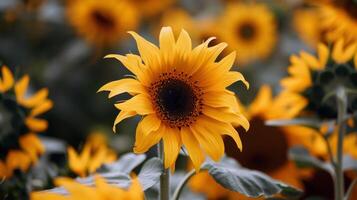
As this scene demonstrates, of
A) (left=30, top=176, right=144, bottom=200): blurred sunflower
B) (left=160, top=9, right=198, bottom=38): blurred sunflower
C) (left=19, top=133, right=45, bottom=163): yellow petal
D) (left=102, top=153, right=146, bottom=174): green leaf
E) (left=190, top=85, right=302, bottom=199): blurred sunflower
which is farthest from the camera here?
(left=160, top=9, right=198, bottom=38): blurred sunflower

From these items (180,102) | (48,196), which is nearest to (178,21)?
(180,102)

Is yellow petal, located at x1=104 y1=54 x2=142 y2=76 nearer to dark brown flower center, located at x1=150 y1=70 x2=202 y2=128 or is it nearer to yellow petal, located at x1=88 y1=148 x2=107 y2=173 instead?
dark brown flower center, located at x1=150 y1=70 x2=202 y2=128

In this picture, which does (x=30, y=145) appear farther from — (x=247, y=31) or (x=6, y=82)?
(x=247, y=31)

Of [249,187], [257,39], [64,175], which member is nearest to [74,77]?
[257,39]

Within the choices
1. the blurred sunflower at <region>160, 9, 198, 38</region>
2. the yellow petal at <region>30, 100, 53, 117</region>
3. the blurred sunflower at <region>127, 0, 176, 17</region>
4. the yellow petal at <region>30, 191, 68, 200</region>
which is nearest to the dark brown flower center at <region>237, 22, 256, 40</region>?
the blurred sunflower at <region>160, 9, 198, 38</region>

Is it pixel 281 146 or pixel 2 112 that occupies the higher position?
pixel 2 112

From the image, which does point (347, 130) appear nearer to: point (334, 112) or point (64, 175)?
point (334, 112)

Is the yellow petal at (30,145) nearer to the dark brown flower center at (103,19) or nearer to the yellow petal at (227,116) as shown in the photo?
the yellow petal at (227,116)
